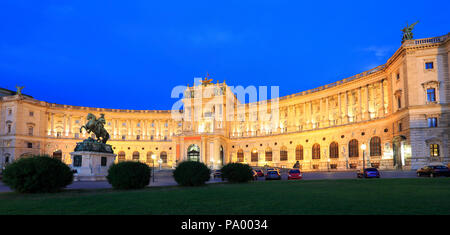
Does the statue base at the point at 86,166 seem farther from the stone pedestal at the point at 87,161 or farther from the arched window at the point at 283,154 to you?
the arched window at the point at 283,154

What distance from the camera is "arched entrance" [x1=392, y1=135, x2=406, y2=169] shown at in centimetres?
4919

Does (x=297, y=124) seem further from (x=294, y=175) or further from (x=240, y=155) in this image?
(x=294, y=175)

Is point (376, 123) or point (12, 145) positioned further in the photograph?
point (12, 145)

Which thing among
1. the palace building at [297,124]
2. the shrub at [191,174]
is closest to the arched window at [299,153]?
the palace building at [297,124]

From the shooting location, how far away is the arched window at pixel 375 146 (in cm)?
5788

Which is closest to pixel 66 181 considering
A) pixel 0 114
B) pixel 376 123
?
pixel 376 123

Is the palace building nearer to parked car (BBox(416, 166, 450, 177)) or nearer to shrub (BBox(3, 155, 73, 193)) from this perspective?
parked car (BBox(416, 166, 450, 177))

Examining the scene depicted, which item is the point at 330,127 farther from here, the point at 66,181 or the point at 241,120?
the point at 66,181

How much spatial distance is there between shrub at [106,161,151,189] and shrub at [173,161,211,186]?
10.7 ft

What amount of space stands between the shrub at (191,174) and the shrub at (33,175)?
28.8ft

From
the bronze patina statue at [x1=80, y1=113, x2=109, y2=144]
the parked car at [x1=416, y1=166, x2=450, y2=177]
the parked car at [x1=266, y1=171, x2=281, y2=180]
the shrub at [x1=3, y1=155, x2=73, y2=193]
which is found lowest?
the parked car at [x1=266, y1=171, x2=281, y2=180]

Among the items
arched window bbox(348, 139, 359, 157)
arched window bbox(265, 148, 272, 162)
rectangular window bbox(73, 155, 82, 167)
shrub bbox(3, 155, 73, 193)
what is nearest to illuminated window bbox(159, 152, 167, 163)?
arched window bbox(265, 148, 272, 162)
